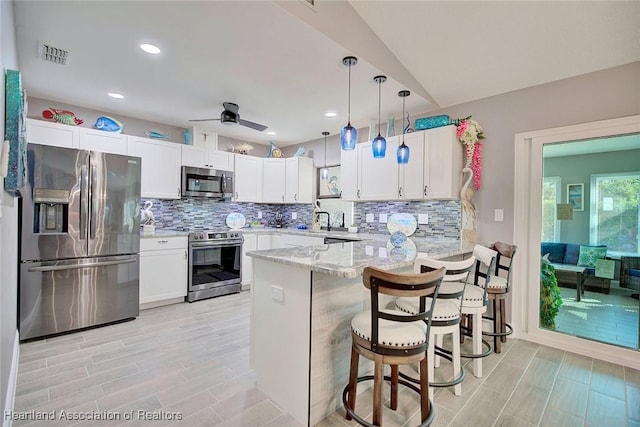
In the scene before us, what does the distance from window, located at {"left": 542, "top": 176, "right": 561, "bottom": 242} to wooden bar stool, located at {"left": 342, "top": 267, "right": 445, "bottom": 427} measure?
218cm

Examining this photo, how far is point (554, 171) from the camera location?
299 centimetres

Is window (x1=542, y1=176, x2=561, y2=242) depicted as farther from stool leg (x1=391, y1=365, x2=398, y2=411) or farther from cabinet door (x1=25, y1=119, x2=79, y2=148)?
cabinet door (x1=25, y1=119, x2=79, y2=148)

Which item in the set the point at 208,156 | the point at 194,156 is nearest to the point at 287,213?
the point at 208,156

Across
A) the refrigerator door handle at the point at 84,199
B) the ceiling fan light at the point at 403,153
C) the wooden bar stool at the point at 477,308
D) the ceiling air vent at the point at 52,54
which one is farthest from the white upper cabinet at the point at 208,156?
the wooden bar stool at the point at 477,308

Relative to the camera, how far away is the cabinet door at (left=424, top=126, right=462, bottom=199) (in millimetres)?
3338

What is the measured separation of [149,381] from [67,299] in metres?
1.54

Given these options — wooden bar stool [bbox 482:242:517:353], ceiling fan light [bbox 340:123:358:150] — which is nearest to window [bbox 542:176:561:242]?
wooden bar stool [bbox 482:242:517:353]

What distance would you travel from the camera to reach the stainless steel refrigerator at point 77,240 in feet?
9.16

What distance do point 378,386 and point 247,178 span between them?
4155 millimetres

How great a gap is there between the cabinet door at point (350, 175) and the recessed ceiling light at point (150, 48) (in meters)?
2.64

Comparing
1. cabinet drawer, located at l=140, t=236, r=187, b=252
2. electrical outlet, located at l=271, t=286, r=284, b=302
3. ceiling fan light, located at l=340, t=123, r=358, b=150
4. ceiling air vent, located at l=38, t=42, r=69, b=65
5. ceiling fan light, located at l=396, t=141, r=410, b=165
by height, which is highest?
ceiling air vent, located at l=38, t=42, r=69, b=65

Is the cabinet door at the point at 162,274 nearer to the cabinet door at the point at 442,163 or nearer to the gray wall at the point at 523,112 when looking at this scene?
the cabinet door at the point at 442,163

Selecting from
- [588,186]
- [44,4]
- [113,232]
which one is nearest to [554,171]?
[588,186]

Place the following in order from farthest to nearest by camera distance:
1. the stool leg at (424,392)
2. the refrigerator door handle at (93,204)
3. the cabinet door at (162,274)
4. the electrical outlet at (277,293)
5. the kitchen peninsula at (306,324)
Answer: the cabinet door at (162,274) → the refrigerator door handle at (93,204) → the electrical outlet at (277,293) → the kitchen peninsula at (306,324) → the stool leg at (424,392)
